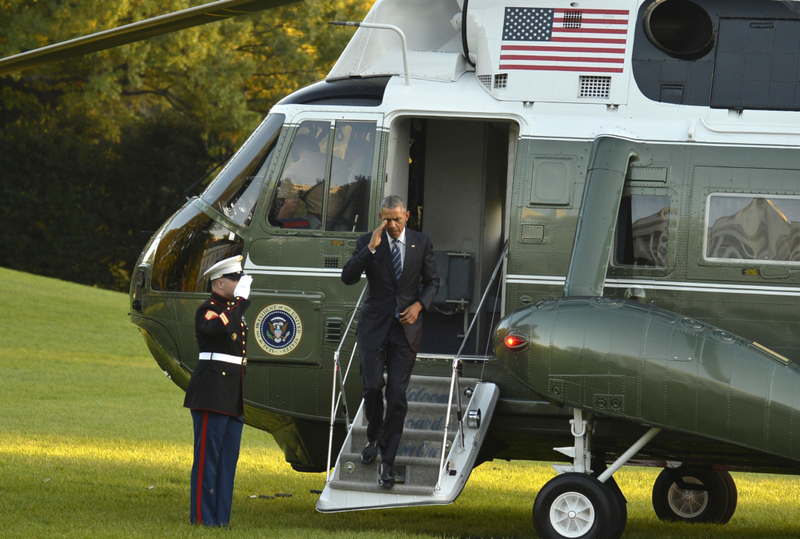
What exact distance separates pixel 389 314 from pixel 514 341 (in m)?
0.85

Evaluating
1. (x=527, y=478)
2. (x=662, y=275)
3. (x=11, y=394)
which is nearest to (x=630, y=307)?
(x=662, y=275)

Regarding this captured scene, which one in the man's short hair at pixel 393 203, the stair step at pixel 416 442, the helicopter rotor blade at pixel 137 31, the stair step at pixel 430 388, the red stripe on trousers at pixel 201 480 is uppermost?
the helicopter rotor blade at pixel 137 31

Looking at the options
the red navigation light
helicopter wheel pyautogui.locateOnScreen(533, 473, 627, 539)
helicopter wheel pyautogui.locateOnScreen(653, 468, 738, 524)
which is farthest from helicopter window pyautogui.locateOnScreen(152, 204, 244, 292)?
helicopter wheel pyautogui.locateOnScreen(653, 468, 738, 524)

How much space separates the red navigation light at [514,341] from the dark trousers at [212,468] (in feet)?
6.47

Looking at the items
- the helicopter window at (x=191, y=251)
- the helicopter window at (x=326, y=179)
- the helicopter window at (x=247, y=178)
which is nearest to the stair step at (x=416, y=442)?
the helicopter window at (x=326, y=179)

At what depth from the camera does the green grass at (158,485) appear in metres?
7.20

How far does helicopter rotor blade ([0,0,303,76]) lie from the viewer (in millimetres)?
6426

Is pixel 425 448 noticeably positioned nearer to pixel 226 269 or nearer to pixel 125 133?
pixel 226 269

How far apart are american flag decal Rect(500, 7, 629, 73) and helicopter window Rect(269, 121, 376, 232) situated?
125cm

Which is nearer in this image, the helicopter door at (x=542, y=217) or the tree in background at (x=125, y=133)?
the helicopter door at (x=542, y=217)

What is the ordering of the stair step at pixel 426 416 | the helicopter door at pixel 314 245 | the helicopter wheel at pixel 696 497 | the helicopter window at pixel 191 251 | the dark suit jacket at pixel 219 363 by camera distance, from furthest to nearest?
the helicopter wheel at pixel 696 497 → the helicopter window at pixel 191 251 → the helicopter door at pixel 314 245 → the stair step at pixel 426 416 → the dark suit jacket at pixel 219 363

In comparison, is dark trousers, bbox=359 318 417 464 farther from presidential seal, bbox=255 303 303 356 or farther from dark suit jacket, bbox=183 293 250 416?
presidential seal, bbox=255 303 303 356

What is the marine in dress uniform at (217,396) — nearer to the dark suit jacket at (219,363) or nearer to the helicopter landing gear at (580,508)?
the dark suit jacket at (219,363)

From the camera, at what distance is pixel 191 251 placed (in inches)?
307
